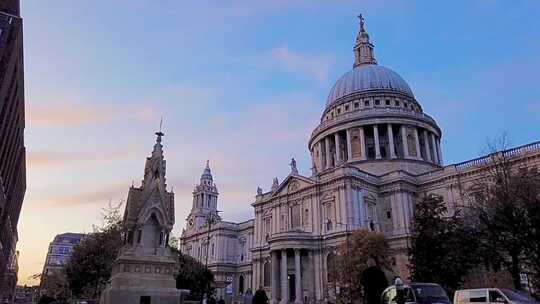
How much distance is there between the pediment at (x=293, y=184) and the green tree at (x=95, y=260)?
25.7 meters

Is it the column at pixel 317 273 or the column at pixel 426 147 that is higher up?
the column at pixel 426 147

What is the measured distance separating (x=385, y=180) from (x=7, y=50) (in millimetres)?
45199

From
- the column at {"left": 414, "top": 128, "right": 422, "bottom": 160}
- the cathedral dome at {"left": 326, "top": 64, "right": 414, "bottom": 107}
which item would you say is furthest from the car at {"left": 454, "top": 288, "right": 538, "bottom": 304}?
the cathedral dome at {"left": 326, "top": 64, "right": 414, "bottom": 107}

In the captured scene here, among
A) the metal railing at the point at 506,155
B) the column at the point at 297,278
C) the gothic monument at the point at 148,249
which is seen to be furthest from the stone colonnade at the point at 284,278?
the gothic monument at the point at 148,249

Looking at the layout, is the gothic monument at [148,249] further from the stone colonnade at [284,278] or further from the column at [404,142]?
the column at [404,142]

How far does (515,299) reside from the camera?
16531mm

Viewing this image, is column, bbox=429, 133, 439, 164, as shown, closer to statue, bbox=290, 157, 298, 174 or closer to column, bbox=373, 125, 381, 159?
column, bbox=373, 125, 381, 159

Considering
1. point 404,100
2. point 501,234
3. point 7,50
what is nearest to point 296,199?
point 404,100

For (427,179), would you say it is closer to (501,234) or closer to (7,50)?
(501,234)

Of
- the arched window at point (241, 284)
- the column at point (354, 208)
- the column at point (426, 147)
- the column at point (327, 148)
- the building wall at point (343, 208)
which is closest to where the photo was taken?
the building wall at point (343, 208)

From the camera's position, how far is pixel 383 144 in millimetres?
65125

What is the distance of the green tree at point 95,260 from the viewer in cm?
3675

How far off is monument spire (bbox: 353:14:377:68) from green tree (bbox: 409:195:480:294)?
52.6 meters

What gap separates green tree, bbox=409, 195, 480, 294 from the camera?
3016 centimetres
